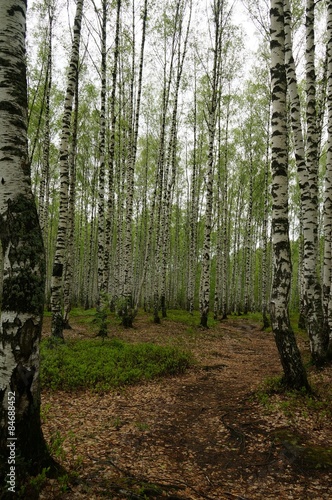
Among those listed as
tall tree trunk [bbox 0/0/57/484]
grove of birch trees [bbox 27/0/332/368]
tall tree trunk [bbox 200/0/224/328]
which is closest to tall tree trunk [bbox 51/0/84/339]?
grove of birch trees [bbox 27/0/332/368]

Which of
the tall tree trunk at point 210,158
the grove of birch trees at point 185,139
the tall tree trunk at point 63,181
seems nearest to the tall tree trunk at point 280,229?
the grove of birch trees at point 185,139

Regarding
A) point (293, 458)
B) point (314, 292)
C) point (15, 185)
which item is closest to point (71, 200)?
point (314, 292)

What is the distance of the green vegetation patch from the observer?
688 cm

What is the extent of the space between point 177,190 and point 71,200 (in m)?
17.1

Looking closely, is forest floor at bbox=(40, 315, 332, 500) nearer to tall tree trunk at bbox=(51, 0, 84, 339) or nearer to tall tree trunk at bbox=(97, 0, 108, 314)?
tall tree trunk at bbox=(51, 0, 84, 339)

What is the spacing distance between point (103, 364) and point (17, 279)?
547 cm

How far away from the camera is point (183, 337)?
1279 cm

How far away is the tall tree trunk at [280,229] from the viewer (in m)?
6.07

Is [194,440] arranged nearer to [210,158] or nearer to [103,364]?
[103,364]

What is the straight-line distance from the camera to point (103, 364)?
7.81m

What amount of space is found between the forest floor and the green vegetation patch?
0.32 meters

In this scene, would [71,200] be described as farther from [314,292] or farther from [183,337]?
[314,292]

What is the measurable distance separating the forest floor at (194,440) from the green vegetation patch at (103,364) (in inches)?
12.6

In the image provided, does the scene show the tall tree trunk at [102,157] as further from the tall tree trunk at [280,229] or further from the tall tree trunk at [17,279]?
the tall tree trunk at [17,279]
